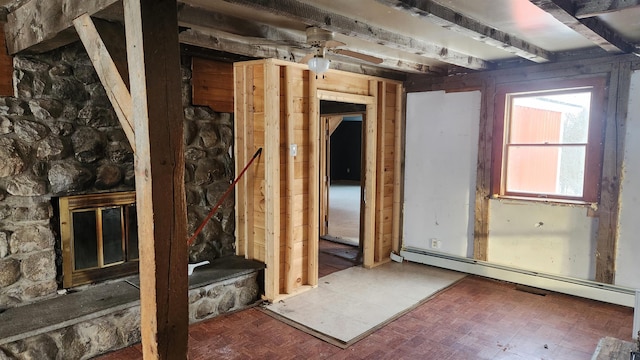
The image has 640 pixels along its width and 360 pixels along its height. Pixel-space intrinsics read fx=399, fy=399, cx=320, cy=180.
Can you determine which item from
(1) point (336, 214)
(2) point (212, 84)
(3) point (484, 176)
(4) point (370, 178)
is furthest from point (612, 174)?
(1) point (336, 214)

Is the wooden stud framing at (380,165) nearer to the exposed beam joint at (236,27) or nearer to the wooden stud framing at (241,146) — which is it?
the wooden stud framing at (241,146)

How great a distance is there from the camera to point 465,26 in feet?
8.59

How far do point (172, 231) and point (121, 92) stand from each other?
0.62 meters

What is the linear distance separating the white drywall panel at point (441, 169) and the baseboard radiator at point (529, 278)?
97 mm

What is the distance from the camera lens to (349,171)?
14.6m

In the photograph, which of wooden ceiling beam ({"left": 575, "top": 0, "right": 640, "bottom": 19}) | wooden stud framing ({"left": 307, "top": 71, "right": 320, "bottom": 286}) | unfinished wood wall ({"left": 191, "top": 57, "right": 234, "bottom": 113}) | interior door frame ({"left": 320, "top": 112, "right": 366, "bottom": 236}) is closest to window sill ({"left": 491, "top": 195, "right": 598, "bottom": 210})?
interior door frame ({"left": 320, "top": 112, "right": 366, "bottom": 236})

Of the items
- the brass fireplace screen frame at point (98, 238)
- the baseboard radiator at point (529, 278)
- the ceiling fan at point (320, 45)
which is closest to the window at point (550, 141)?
the baseboard radiator at point (529, 278)

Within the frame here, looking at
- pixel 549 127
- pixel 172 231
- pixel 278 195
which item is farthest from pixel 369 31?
pixel 549 127

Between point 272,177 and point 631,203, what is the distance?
324 cm

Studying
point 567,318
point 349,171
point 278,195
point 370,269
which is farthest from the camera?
point 349,171

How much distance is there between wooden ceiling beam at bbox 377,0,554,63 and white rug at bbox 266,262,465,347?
2311mm

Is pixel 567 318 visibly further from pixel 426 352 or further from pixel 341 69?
pixel 341 69

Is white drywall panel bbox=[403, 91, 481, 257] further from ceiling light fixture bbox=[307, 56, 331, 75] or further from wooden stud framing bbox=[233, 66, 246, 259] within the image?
ceiling light fixture bbox=[307, 56, 331, 75]

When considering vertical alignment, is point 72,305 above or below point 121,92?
below
